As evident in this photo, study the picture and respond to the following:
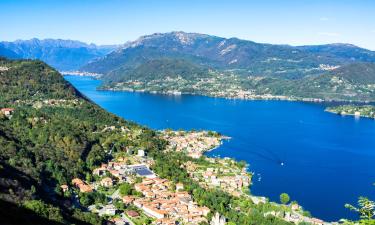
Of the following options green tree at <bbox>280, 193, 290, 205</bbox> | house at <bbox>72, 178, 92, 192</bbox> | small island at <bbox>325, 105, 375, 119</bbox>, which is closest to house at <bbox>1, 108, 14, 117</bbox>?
house at <bbox>72, 178, 92, 192</bbox>

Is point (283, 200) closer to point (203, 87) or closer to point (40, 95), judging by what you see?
point (40, 95)

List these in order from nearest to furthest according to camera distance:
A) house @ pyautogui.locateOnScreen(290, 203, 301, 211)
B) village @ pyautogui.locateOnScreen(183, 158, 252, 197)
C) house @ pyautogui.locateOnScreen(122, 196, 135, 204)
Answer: house @ pyautogui.locateOnScreen(122, 196, 135, 204)
house @ pyautogui.locateOnScreen(290, 203, 301, 211)
village @ pyautogui.locateOnScreen(183, 158, 252, 197)

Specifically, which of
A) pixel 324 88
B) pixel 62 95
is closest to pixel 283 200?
pixel 62 95

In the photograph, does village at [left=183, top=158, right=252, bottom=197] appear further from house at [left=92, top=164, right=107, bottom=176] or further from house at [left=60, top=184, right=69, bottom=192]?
house at [left=60, top=184, right=69, bottom=192]

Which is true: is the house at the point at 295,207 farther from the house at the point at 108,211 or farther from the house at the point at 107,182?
the house at the point at 107,182

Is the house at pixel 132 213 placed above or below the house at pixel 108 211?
below

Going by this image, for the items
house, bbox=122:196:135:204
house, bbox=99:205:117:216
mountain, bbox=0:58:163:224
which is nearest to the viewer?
mountain, bbox=0:58:163:224

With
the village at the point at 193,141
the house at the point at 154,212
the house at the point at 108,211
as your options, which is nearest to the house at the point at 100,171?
the house at the point at 108,211
